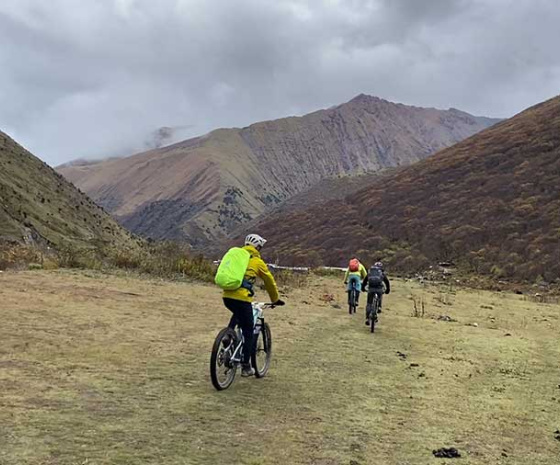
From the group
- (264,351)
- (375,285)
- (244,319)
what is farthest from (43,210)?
(244,319)

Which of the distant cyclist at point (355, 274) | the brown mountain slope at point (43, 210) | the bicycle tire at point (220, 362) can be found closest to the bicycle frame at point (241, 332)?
the bicycle tire at point (220, 362)

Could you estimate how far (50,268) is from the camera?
21703 millimetres

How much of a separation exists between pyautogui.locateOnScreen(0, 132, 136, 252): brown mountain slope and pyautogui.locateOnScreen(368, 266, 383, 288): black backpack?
709 inches

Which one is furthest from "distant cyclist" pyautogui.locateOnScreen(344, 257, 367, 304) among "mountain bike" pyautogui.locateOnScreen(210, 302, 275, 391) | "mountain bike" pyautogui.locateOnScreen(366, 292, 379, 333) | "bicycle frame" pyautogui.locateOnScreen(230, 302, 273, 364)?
"bicycle frame" pyautogui.locateOnScreen(230, 302, 273, 364)

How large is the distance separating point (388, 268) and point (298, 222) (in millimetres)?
35021

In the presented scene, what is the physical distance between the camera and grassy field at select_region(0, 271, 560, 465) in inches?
242

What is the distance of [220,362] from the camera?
27.4 feet

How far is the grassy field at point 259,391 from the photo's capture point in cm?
615

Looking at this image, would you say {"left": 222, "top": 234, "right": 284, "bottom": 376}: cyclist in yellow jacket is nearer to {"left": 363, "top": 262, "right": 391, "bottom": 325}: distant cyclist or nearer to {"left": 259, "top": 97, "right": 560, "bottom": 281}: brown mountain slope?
{"left": 363, "top": 262, "right": 391, "bottom": 325}: distant cyclist

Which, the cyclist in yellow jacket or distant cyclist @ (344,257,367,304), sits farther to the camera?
distant cyclist @ (344,257,367,304)

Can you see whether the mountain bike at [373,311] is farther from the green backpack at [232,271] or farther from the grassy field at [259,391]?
the green backpack at [232,271]

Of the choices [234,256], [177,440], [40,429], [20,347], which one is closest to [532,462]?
[177,440]

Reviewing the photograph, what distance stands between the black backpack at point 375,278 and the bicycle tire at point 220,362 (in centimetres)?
879

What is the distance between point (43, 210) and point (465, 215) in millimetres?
41325
